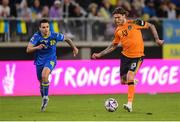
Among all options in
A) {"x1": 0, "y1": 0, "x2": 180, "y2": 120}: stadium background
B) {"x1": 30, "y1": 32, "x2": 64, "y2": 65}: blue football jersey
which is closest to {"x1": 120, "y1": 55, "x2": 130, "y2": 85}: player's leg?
{"x1": 30, "y1": 32, "x2": 64, "y2": 65}: blue football jersey

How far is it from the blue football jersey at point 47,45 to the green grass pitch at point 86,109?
1.22 m

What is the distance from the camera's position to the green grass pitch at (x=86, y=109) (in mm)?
13891

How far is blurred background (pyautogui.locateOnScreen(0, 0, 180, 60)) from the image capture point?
24.9m

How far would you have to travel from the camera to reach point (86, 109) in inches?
634

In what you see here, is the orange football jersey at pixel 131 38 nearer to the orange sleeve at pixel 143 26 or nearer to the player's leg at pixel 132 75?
the orange sleeve at pixel 143 26

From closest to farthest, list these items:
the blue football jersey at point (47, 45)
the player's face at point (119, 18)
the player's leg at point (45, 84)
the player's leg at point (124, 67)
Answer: the player's face at point (119, 18) < the player's leg at point (45, 84) < the blue football jersey at point (47, 45) < the player's leg at point (124, 67)

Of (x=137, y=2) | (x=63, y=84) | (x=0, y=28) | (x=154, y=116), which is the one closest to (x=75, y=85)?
(x=63, y=84)

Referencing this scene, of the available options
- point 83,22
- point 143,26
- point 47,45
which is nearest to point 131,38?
point 143,26

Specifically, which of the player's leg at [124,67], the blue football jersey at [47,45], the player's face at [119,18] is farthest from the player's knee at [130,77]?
the blue football jersey at [47,45]

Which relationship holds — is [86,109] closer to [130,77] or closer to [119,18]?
[130,77]

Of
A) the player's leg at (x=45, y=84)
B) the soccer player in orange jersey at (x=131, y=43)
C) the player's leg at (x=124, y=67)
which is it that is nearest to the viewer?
the player's leg at (x=45, y=84)

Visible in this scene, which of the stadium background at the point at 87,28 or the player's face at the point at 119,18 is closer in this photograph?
the player's face at the point at 119,18

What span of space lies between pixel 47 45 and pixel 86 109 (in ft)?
6.07

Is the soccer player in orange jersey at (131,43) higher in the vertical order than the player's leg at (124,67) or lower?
higher
